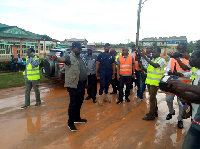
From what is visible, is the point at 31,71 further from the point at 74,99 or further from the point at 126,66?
the point at 126,66

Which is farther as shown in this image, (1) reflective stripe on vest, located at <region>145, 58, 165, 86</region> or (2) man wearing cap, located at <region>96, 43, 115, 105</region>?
(2) man wearing cap, located at <region>96, 43, 115, 105</region>

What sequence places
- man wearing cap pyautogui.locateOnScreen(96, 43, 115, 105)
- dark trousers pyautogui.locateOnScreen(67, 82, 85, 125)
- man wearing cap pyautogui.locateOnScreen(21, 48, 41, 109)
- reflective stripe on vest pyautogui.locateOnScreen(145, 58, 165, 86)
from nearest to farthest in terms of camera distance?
dark trousers pyautogui.locateOnScreen(67, 82, 85, 125) < reflective stripe on vest pyautogui.locateOnScreen(145, 58, 165, 86) < man wearing cap pyautogui.locateOnScreen(21, 48, 41, 109) < man wearing cap pyautogui.locateOnScreen(96, 43, 115, 105)

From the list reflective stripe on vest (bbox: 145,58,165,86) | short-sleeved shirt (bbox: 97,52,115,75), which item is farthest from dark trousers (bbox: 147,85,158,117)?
short-sleeved shirt (bbox: 97,52,115,75)

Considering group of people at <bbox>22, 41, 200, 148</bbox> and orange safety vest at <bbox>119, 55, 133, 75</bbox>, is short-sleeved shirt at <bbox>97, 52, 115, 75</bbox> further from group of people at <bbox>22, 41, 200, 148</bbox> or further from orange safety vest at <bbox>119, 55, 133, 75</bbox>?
orange safety vest at <bbox>119, 55, 133, 75</bbox>

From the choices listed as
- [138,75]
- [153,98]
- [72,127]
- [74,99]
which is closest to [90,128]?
[72,127]

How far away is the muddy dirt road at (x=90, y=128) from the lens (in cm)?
329

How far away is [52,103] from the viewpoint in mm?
5715

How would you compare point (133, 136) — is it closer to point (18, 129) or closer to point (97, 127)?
point (97, 127)

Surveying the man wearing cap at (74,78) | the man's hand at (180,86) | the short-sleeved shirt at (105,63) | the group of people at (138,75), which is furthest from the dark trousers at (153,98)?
the man's hand at (180,86)

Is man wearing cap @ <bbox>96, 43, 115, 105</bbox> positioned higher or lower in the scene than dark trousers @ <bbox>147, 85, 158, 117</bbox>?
higher

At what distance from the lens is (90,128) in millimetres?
3936

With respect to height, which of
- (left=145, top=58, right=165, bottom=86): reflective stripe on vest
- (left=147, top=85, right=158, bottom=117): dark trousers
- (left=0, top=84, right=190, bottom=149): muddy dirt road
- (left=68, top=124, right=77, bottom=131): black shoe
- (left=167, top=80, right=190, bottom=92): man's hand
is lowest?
(left=0, top=84, right=190, bottom=149): muddy dirt road

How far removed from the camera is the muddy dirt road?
329cm

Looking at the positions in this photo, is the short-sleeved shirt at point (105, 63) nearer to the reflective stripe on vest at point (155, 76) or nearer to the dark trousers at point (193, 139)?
the reflective stripe on vest at point (155, 76)
